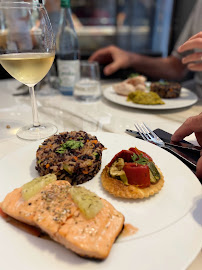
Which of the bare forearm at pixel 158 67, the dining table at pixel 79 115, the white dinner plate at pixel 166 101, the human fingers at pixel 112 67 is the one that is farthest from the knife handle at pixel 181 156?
the bare forearm at pixel 158 67

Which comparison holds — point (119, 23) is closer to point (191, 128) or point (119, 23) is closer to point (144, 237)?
point (191, 128)

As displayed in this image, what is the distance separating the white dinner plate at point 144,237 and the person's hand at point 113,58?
5.79 ft

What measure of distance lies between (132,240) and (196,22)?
285cm

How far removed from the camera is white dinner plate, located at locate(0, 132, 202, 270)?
585 millimetres

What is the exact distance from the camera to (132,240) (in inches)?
25.7

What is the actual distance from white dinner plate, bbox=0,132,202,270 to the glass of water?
118 cm

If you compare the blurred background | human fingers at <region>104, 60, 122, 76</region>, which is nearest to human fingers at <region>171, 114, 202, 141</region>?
human fingers at <region>104, 60, 122, 76</region>

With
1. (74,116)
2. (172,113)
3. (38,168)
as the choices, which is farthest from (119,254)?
(172,113)

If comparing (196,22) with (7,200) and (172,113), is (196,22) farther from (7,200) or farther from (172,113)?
(7,200)

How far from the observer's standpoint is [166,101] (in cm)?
191

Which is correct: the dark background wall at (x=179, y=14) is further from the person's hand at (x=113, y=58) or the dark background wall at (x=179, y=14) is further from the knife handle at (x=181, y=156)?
the knife handle at (x=181, y=156)

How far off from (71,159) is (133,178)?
Answer: 0.25 meters

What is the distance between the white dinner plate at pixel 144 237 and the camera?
58 centimetres

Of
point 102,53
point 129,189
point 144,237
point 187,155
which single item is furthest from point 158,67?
point 144,237
